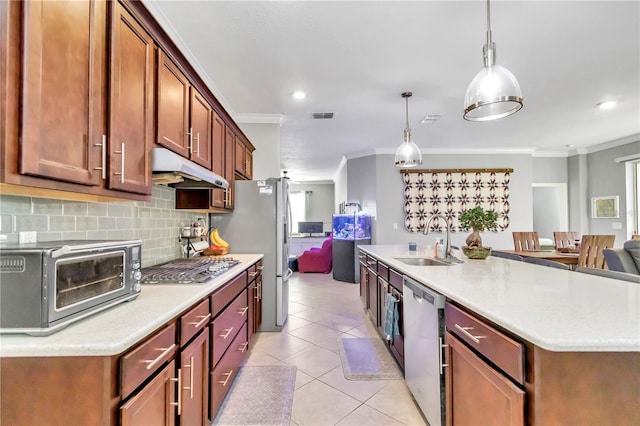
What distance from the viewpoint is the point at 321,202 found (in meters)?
10.3

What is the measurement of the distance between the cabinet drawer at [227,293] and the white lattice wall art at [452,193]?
4.26 m

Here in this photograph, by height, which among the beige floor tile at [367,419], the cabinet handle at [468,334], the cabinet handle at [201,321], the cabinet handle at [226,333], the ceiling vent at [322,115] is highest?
the ceiling vent at [322,115]

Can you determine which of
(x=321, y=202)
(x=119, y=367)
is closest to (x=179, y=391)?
(x=119, y=367)

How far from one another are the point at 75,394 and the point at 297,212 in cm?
947

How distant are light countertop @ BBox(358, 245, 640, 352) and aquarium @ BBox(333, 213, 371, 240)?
4069mm

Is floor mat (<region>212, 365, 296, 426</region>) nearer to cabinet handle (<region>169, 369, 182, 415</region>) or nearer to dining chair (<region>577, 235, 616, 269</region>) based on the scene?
cabinet handle (<region>169, 369, 182, 415</region>)

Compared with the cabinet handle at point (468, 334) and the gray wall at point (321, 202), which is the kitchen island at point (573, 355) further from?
the gray wall at point (321, 202)

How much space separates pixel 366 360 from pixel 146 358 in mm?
2037

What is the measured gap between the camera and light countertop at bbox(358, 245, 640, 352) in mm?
902

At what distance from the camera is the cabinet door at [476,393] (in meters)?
1.02

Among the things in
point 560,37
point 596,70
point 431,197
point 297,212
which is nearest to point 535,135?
point 431,197

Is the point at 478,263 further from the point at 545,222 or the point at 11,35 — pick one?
the point at 545,222

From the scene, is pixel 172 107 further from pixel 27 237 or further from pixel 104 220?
pixel 27 237

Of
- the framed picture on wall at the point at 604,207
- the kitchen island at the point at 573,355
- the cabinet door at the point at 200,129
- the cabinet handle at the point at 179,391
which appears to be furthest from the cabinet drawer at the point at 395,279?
the framed picture on wall at the point at 604,207
